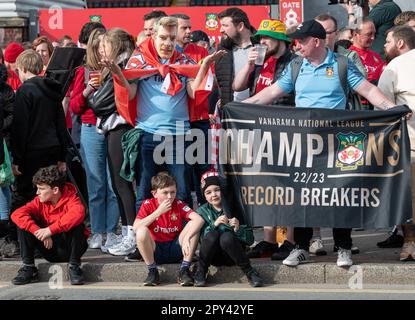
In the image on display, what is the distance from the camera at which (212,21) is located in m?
17.7

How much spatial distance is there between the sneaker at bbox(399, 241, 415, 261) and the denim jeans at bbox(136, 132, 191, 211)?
193cm

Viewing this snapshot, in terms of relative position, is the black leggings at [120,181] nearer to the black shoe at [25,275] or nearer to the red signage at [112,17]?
the black shoe at [25,275]

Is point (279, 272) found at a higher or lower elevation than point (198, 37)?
lower

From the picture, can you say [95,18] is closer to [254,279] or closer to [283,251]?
[283,251]

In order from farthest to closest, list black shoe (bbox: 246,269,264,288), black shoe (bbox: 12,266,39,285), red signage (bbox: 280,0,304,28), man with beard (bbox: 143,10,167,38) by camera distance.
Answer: red signage (bbox: 280,0,304,28)
man with beard (bbox: 143,10,167,38)
black shoe (bbox: 12,266,39,285)
black shoe (bbox: 246,269,264,288)

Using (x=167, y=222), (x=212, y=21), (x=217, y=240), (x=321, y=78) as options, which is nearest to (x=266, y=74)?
(x=321, y=78)

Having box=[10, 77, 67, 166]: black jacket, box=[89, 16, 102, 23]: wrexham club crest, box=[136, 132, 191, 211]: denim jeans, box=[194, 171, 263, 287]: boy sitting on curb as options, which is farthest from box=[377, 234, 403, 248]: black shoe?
box=[89, 16, 102, 23]: wrexham club crest

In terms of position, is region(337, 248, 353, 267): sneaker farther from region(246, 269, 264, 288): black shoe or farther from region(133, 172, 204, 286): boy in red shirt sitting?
region(133, 172, 204, 286): boy in red shirt sitting

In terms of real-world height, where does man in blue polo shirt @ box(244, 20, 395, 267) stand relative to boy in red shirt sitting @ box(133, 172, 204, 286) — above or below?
above

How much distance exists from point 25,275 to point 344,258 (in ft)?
8.64

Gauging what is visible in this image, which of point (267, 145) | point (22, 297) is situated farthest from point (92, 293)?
point (267, 145)

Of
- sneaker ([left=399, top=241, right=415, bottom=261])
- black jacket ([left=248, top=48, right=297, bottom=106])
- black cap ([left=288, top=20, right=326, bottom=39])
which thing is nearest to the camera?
black cap ([left=288, top=20, right=326, bottom=39])

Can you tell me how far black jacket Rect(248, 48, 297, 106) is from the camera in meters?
9.50

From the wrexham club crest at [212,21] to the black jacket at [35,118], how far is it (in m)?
8.23
